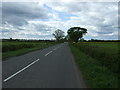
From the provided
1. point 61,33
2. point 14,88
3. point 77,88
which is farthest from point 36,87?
point 61,33

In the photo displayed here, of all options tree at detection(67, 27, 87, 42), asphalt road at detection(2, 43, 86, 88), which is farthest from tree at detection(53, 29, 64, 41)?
asphalt road at detection(2, 43, 86, 88)

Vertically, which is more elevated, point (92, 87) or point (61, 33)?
point (61, 33)

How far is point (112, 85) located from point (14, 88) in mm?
3921

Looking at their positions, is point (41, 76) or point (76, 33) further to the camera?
point (76, 33)

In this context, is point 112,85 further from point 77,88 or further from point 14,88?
point 14,88

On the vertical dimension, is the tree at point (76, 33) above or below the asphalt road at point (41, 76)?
above

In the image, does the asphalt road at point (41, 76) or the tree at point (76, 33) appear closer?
the asphalt road at point (41, 76)

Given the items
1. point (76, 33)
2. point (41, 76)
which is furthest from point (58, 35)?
point (41, 76)

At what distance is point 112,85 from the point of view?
6.46m

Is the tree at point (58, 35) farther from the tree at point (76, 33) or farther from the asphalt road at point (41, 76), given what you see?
the asphalt road at point (41, 76)

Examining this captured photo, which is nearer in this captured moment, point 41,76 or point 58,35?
point 41,76

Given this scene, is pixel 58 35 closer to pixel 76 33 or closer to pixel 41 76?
pixel 76 33

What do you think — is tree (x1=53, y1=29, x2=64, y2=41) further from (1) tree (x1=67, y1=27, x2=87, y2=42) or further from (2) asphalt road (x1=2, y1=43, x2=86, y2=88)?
(2) asphalt road (x1=2, y1=43, x2=86, y2=88)

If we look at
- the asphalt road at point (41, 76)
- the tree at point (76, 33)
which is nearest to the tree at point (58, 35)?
the tree at point (76, 33)
